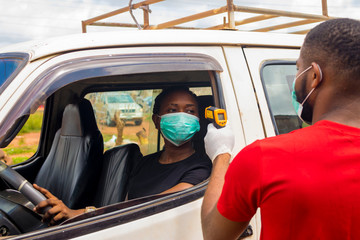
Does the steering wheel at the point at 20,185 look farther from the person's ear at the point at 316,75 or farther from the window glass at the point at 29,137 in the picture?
the person's ear at the point at 316,75

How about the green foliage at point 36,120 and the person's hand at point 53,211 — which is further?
the person's hand at point 53,211

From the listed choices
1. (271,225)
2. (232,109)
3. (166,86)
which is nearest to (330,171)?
(271,225)

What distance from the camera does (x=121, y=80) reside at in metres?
2.93

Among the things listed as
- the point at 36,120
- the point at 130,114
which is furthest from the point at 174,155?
the point at 36,120

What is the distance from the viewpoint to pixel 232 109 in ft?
6.25

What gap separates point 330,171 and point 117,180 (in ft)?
5.87

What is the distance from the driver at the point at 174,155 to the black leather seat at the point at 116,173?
66 mm

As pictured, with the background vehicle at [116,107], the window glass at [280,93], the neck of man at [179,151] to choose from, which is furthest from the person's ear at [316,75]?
the background vehicle at [116,107]

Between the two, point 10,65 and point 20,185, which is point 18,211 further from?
point 10,65

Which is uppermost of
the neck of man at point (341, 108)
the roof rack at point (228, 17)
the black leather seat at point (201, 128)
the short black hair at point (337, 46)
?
the roof rack at point (228, 17)

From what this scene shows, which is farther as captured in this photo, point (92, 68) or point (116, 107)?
point (116, 107)

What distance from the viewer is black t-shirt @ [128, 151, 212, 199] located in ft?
6.97

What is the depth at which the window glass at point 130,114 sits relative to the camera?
3146mm

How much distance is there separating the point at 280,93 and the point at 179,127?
2.04 feet
